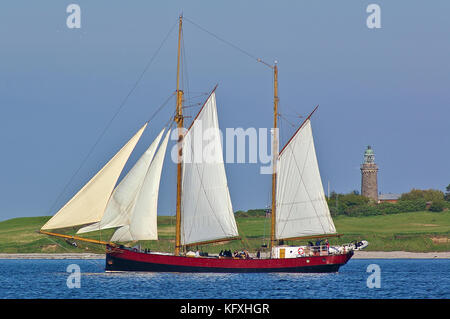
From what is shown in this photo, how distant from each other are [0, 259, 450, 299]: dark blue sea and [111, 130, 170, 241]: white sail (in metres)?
3.60

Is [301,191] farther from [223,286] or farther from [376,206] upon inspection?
[376,206]

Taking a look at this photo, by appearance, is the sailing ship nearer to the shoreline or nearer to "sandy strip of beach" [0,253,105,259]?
the shoreline

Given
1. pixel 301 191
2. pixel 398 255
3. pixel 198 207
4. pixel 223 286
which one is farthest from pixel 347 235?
pixel 223 286

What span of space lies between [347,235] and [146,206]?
215 ft

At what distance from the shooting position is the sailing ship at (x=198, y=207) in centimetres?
6950

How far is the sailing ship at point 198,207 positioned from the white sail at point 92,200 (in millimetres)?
83

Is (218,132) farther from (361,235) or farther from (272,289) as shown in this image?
(361,235)

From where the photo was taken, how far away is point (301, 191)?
76.2 m

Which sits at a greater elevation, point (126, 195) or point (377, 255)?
point (126, 195)

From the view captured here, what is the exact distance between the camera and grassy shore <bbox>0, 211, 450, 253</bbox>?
12431 centimetres
